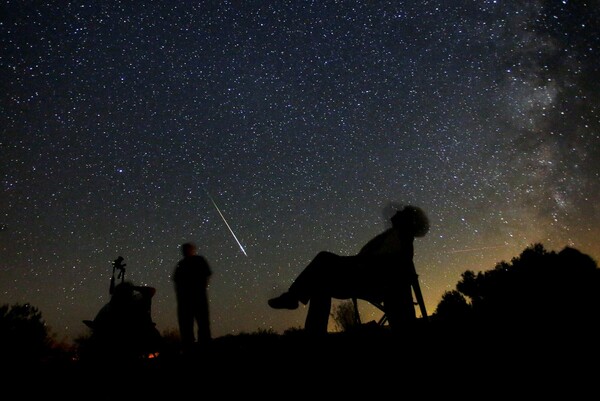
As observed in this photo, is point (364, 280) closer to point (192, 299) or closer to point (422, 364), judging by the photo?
point (422, 364)

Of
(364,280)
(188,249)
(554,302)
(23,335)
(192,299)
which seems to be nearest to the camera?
(364,280)

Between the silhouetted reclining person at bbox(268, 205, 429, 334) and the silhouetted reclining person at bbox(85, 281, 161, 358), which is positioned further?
the silhouetted reclining person at bbox(85, 281, 161, 358)

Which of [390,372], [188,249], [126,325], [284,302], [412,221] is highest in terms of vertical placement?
[188,249]

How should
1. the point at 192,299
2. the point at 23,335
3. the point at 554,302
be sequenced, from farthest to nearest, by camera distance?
the point at 23,335, the point at 192,299, the point at 554,302

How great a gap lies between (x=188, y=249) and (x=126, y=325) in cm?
217

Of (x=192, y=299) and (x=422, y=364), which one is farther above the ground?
(x=192, y=299)

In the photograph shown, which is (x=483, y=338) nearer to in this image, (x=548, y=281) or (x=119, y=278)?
(x=548, y=281)

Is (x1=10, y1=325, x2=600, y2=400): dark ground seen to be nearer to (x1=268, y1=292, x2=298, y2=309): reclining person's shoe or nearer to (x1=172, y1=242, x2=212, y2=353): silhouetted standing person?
(x1=268, y1=292, x2=298, y2=309): reclining person's shoe

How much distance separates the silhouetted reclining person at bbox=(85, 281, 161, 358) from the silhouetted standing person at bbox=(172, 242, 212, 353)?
149cm

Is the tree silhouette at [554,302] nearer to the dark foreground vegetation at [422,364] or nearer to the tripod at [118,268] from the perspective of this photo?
the dark foreground vegetation at [422,364]

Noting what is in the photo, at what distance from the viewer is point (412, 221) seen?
359cm

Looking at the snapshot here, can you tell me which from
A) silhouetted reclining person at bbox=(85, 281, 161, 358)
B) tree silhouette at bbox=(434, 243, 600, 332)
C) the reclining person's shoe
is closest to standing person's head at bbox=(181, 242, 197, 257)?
silhouetted reclining person at bbox=(85, 281, 161, 358)

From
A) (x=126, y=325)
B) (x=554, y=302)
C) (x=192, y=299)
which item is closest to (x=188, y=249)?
(x=192, y=299)

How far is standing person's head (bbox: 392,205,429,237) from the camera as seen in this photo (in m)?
3.54
